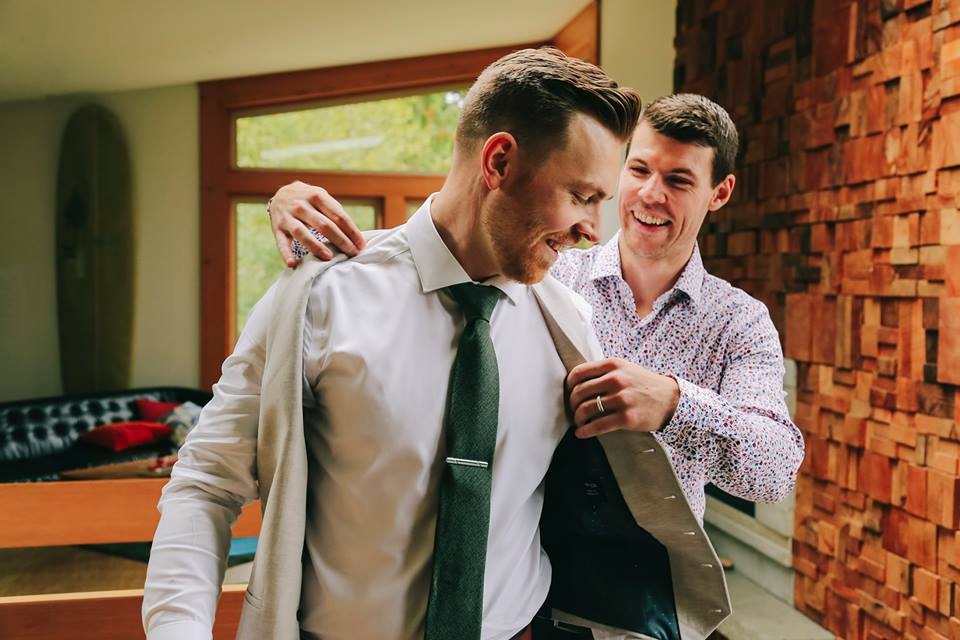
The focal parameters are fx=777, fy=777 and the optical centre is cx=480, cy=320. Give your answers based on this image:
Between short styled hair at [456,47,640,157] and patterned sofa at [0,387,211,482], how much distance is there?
14.5 ft

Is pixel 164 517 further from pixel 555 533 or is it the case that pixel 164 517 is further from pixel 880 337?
pixel 880 337

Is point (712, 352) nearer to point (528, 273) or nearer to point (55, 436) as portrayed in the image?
point (528, 273)

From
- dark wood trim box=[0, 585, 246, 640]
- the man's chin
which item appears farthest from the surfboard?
the man's chin

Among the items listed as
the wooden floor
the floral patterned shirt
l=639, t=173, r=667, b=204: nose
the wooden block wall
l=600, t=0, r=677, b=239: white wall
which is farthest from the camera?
l=600, t=0, r=677, b=239: white wall

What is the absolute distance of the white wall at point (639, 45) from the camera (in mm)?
4207

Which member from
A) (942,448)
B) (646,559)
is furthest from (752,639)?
(646,559)

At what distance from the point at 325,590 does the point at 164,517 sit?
9.5 inches

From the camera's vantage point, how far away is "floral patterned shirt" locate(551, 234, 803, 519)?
133 centimetres

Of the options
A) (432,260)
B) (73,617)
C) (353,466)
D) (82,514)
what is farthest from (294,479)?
(82,514)

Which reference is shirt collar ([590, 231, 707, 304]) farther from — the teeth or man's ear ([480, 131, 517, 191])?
man's ear ([480, 131, 517, 191])

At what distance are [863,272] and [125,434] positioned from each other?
4.41 metres

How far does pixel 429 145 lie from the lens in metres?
6.57

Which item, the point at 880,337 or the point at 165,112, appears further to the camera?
the point at 165,112

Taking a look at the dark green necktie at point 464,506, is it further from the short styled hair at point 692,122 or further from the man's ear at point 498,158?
the short styled hair at point 692,122
